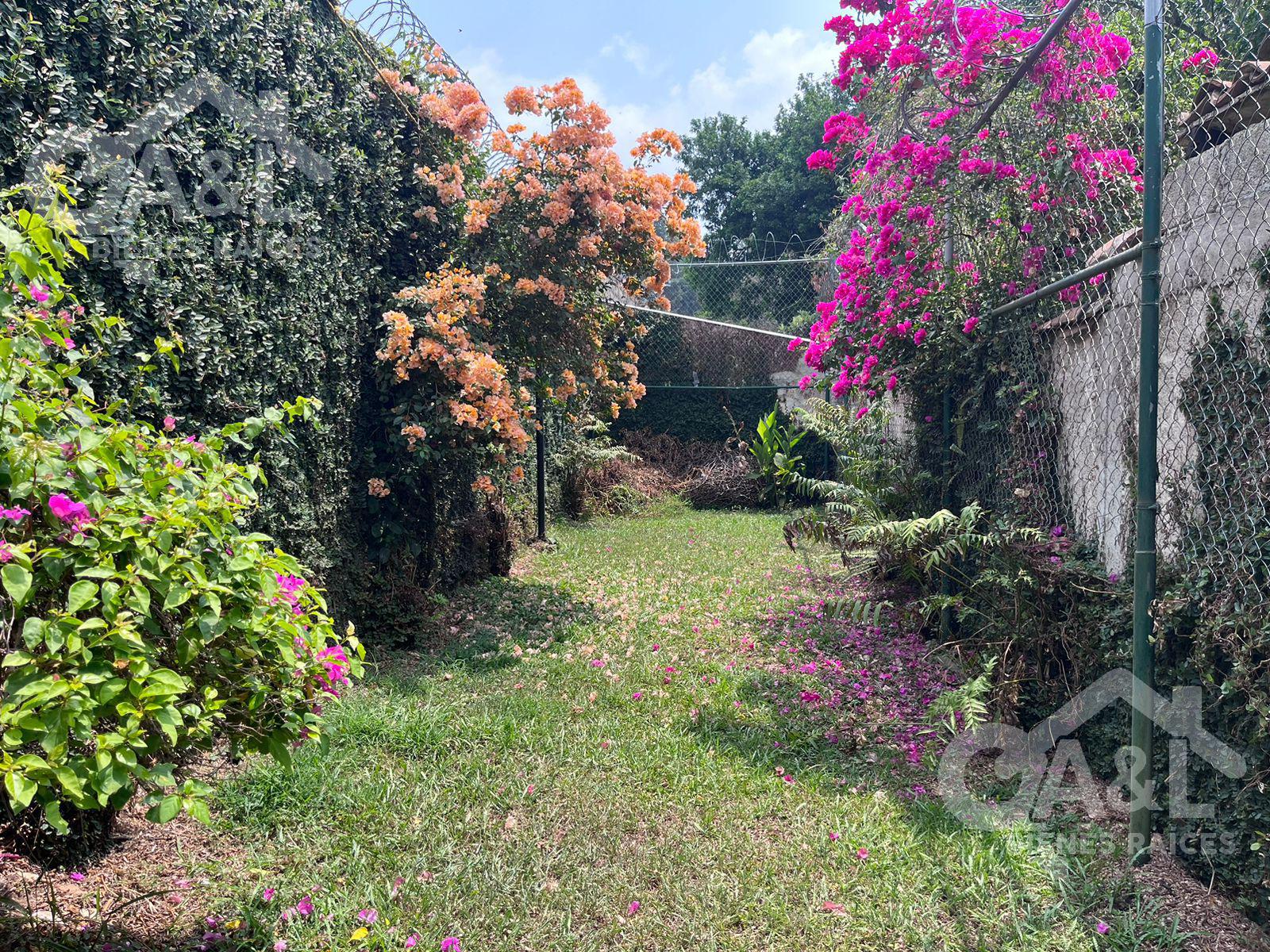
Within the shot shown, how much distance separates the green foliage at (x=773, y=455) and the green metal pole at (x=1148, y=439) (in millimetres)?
7547

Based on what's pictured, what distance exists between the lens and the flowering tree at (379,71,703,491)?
13.8ft

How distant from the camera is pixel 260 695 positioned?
162 cm

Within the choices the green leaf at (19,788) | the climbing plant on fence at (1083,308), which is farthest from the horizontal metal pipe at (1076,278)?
the green leaf at (19,788)

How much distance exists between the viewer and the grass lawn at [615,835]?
6.49ft

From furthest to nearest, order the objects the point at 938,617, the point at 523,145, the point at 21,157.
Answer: the point at 523,145
the point at 938,617
the point at 21,157

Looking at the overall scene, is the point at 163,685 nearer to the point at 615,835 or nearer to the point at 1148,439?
the point at 615,835

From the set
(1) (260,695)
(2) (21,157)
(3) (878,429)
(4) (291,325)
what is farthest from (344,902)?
(3) (878,429)

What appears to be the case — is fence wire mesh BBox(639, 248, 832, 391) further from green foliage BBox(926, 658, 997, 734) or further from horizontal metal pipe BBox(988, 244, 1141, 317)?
green foliage BBox(926, 658, 997, 734)

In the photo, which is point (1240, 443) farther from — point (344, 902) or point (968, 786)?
point (344, 902)

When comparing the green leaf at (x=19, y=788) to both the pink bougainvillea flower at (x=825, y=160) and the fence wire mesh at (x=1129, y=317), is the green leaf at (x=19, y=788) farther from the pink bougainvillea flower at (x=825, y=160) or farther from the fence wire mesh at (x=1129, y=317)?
the pink bougainvillea flower at (x=825, y=160)

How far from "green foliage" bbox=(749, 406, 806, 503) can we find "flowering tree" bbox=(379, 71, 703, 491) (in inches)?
197

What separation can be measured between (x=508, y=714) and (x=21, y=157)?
102 inches

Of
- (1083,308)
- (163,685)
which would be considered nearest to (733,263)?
(1083,308)

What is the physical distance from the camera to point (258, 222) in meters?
3.29
